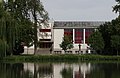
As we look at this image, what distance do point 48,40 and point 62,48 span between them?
11.7m

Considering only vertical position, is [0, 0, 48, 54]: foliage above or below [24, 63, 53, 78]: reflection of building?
above

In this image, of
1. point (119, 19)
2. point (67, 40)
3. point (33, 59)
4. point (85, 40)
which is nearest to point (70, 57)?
point (33, 59)

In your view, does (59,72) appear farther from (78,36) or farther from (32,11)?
Answer: (78,36)

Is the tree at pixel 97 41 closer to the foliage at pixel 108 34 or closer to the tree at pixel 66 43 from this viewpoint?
the foliage at pixel 108 34

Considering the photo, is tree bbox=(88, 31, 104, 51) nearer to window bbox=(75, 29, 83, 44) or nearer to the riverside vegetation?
window bbox=(75, 29, 83, 44)

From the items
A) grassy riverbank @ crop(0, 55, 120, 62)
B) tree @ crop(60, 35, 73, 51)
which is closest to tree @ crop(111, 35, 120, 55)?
grassy riverbank @ crop(0, 55, 120, 62)

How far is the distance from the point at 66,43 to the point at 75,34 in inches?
477

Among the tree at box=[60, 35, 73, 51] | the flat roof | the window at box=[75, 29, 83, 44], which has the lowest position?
the tree at box=[60, 35, 73, 51]

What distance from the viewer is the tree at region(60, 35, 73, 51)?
10350 centimetres

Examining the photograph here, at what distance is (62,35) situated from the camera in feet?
376

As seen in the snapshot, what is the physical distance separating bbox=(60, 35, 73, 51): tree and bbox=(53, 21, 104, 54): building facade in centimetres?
587

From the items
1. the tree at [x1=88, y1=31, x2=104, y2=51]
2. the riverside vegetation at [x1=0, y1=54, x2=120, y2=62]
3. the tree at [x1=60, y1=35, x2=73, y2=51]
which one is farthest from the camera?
the tree at [x1=60, y1=35, x2=73, y2=51]

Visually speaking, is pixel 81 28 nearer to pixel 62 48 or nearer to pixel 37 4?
pixel 62 48

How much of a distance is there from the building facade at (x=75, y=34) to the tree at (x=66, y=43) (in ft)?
19.3
